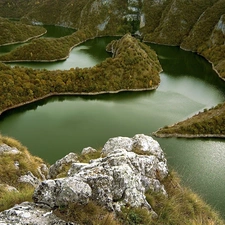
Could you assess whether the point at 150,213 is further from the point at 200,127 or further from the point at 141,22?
the point at 141,22

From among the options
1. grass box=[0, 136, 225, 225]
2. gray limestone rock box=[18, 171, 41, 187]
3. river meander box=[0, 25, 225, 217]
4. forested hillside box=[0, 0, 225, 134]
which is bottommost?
river meander box=[0, 25, 225, 217]

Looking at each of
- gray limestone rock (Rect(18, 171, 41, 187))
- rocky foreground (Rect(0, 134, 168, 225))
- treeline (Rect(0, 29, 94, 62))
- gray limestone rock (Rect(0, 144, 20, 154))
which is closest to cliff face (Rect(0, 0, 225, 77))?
treeline (Rect(0, 29, 94, 62))

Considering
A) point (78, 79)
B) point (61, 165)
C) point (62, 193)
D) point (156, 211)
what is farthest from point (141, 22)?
point (62, 193)

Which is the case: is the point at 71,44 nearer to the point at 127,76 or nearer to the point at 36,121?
the point at 127,76

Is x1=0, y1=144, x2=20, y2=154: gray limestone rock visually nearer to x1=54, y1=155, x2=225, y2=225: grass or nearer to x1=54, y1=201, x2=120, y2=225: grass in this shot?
x1=54, y1=155, x2=225, y2=225: grass

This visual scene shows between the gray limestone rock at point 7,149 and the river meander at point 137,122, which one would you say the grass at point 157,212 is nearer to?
the gray limestone rock at point 7,149

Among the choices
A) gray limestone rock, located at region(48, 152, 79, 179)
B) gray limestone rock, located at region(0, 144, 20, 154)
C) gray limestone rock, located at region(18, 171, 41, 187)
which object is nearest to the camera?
gray limestone rock, located at region(18, 171, 41, 187)

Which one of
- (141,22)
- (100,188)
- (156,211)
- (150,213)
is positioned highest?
(141,22)
